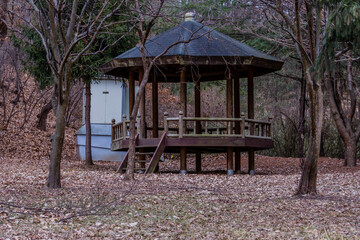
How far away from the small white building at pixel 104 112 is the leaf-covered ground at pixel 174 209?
9936 millimetres

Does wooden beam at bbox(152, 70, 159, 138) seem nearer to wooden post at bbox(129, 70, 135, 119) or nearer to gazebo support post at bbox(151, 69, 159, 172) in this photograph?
gazebo support post at bbox(151, 69, 159, 172)

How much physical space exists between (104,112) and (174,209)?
50.2 feet

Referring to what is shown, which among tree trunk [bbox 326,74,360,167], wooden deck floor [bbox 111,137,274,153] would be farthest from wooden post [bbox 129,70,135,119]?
tree trunk [bbox 326,74,360,167]

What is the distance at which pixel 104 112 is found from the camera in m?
24.3

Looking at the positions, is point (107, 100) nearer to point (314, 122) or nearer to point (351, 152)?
point (351, 152)

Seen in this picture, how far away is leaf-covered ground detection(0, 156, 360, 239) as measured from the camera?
7527mm

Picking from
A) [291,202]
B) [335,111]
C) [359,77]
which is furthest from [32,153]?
[291,202]

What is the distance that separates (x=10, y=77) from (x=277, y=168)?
1727 cm

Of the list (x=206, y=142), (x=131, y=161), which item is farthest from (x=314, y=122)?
(x=206, y=142)

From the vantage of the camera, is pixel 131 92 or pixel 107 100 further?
pixel 107 100

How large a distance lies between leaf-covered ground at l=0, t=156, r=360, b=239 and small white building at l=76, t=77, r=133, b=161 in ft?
32.6

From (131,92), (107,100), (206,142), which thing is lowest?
(206,142)

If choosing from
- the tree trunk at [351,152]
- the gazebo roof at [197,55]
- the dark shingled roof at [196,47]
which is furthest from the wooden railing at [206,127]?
the tree trunk at [351,152]

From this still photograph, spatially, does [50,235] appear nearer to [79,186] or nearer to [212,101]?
[79,186]
